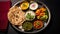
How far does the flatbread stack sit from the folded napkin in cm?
4

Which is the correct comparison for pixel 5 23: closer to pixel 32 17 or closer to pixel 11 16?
pixel 11 16

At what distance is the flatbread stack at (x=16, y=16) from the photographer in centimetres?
155

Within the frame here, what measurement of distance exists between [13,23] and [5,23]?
0.07 metres

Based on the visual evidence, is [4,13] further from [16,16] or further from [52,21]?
[52,21]

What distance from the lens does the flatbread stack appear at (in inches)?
60.9

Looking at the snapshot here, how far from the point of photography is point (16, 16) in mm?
1583

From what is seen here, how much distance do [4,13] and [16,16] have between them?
0.12m

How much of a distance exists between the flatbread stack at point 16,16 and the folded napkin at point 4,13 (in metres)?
0.04

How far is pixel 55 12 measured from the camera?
1585 millimetres

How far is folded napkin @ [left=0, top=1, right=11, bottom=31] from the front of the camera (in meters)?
1.53

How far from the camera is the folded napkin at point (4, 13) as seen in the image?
153 cm

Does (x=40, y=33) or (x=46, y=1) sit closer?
(x=40, y=33)

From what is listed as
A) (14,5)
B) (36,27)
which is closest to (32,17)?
(36,27)

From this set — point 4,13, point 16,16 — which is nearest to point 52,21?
point 16,16
